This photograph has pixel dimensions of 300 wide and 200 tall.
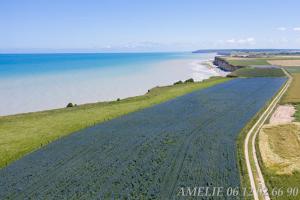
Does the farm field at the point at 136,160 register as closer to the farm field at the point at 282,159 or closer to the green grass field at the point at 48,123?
the green grass field at the point at 48,123

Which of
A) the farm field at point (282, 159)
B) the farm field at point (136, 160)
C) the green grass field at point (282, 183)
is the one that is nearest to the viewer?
the green grass field at point (282, 183)

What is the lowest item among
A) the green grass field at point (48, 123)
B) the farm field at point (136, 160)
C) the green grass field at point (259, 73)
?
the green grass field at point (259, 73)

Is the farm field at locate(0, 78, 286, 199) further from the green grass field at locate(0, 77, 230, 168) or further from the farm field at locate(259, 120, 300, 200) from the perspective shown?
the farm field at locate(259, 120, 300, 200)

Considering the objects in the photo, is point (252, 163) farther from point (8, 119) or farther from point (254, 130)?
point (8, 119)

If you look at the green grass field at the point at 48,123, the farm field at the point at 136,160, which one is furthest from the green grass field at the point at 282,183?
the green grass field at the point at 48,123

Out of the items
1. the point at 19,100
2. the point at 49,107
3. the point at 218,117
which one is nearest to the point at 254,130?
the point at 218,117

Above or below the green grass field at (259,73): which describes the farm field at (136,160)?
above

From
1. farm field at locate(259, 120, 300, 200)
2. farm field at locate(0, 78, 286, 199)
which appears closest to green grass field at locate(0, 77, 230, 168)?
farm field at locate(0, 78, 286, 199)
